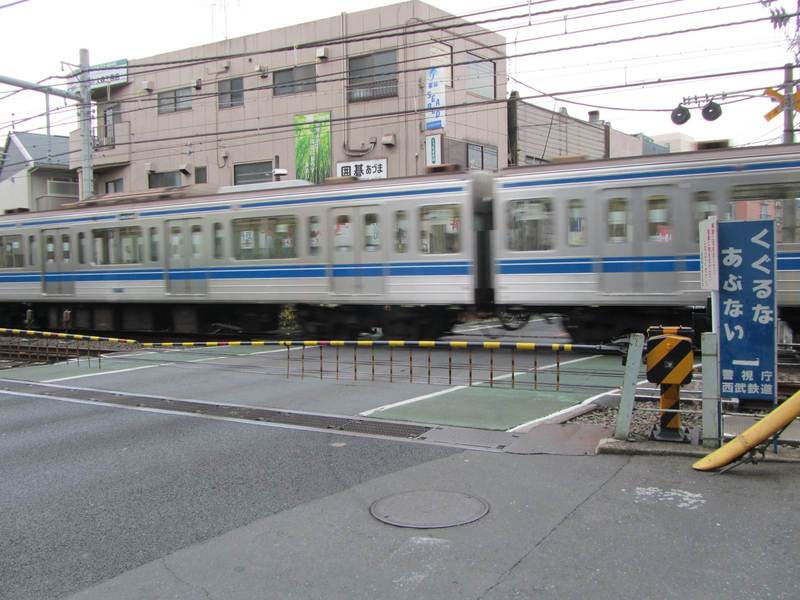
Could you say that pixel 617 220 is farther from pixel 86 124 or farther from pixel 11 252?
pixel 11 252

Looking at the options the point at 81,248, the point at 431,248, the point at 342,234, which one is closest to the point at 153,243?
the point at 81,248

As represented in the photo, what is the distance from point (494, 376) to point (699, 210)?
14.9 ft

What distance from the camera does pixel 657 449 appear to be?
19.9 feet

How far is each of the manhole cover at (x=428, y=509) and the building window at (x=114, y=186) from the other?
2970 cm

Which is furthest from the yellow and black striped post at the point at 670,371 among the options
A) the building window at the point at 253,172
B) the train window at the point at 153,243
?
the building window at the point at 253,172

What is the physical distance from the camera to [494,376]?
10.7 metres

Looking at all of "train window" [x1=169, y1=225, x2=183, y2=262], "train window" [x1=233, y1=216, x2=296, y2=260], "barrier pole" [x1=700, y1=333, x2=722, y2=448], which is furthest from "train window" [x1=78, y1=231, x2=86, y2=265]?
"barrier pole" [x1=700, y1=333, x2=722, y2=448]

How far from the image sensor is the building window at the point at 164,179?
2912 centimetres

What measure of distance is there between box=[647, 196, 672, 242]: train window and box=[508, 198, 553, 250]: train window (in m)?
1.71

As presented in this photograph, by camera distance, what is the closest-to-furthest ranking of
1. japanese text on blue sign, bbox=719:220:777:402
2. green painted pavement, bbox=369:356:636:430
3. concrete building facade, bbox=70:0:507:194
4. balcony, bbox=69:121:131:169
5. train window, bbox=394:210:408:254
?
japanese text on blue sign, bbox=719:220:777:402 < green painted pavement, bbox=369:356:636:430 < train window, bbox=394:210:408:254 < concrete building facade, bbox=70:0:507:194 < balcony, bbox=69:121:131:169

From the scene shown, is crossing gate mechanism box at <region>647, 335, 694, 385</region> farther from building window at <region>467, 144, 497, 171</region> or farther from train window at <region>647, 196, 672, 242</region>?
building window at <region>467, 144, 497, 171</region>

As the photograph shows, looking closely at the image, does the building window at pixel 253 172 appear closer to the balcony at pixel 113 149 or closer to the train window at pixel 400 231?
the balcony at pixel 113 149

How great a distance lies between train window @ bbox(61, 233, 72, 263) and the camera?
17.9 metres

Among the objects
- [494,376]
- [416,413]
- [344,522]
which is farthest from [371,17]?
[344,522]
